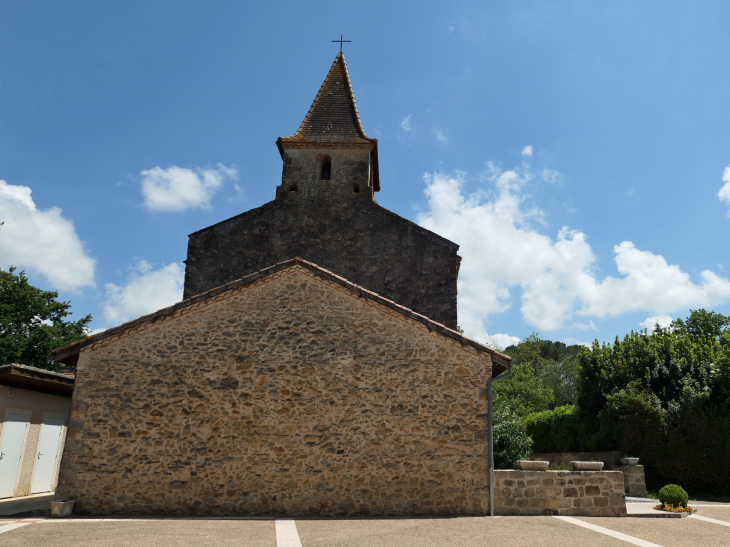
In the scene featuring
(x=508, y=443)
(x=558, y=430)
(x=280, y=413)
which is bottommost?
(x=508, y=443)

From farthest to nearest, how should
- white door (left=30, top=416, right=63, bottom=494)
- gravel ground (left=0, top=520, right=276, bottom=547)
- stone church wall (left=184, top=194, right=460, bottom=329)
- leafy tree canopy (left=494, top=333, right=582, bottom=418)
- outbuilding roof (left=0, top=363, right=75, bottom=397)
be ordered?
leafy tree canopy (left=494, top=333, right=582, bottom=418)
stone church wall (left=184, top=194, right=460, bottom=329)
white door (left=30, top=416, right=63, bottom=494)
outbuilding roof (left=0, top=363, right=75, bottom=397)
gravel ground (left=0, top=520, right=276, bottom=547)

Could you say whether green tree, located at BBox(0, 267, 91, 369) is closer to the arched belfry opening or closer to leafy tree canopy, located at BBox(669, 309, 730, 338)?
the arched belfry opening

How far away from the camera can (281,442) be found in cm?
959

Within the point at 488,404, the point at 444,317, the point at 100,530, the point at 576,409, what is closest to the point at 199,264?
the point at 444,317

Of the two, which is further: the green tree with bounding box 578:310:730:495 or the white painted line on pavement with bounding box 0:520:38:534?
the green tree with bounding box 578:310:730:495

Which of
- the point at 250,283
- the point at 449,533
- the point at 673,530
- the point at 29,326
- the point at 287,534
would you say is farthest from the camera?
the point at 29,326

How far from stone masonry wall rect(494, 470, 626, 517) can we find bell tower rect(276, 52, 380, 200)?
1000 centimetres

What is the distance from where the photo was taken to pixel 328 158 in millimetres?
17625

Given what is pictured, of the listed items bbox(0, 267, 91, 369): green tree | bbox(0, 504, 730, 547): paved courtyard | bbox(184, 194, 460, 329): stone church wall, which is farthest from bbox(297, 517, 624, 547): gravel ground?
bbox(0, 267, 91, 369): green tree

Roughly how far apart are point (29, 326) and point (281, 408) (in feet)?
→ 89.7

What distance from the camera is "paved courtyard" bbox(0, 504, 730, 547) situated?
7000mm

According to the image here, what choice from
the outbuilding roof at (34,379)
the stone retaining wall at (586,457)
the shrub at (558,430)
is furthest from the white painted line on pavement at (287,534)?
the shrub at (558,430)

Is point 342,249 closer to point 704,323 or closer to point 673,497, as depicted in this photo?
point 673,497

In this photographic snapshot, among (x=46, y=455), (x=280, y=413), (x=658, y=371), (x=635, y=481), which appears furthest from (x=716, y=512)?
(x=46, y=455)
